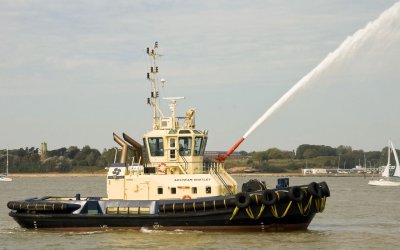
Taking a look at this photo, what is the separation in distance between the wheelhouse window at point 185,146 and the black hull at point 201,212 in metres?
2.42

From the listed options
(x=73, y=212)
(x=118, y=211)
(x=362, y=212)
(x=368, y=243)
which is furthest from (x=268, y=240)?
(x=362, y=212)

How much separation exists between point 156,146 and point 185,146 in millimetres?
1150

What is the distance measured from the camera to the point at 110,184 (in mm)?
30469

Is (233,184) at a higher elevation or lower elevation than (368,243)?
higher

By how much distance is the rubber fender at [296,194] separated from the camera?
28062mm

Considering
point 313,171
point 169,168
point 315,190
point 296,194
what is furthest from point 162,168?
point 313,171

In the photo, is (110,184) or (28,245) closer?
(28,245)

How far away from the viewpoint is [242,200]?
28047mm

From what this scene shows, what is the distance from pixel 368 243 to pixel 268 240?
3.58 metres

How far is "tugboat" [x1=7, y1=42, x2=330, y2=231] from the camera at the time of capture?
2833cm

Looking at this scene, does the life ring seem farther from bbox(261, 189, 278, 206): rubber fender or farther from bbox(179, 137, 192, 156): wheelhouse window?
bbox(261, 189, 278, 206): rubber fender

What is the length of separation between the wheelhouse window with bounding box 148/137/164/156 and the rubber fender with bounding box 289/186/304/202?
5.57 meters

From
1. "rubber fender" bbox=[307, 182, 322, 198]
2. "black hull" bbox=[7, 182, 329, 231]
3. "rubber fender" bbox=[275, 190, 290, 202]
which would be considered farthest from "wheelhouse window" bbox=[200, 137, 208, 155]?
"rubber fender" bbox=[307, 182, 322, 198]

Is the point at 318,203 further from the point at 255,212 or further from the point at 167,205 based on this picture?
the point at 167,205
